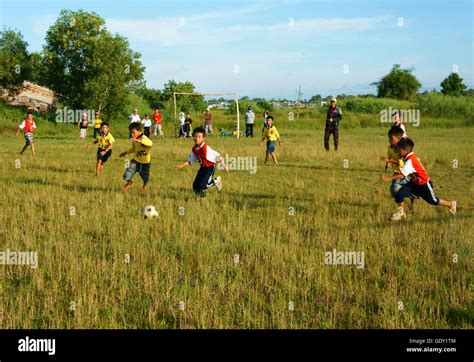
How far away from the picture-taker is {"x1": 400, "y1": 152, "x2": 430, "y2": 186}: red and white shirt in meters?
8.39

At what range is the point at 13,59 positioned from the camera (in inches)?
1950

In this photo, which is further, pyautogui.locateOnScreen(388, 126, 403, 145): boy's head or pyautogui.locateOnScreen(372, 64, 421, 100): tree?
pyautogui.locateOnScreen(372, 64, 421, 100): tree

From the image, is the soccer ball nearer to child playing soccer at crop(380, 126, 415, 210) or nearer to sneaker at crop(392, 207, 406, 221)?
child playing soccer at crop(380, 126, 415, 210)

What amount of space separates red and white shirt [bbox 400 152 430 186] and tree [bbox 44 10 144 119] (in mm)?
34868

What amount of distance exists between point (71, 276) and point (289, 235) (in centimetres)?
332

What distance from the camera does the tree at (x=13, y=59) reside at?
48.9 metres

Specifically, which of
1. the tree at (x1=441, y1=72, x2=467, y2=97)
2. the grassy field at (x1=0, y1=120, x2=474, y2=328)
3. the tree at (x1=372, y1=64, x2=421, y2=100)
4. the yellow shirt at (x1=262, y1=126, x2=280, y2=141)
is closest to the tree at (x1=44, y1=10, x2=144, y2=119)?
the yellow shirt at (x1=262, y1=126, x2=280, y2=141)

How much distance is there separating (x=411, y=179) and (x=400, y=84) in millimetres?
74978

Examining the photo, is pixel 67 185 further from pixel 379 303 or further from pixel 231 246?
pixel 379 303

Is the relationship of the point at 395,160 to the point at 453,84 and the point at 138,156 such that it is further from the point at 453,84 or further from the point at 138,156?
the point at 453,84

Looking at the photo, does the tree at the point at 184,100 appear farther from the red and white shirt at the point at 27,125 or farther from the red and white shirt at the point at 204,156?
the red and white shirt at the point at 204,156

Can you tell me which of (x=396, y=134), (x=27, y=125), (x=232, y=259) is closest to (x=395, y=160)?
(x=396, y=134)

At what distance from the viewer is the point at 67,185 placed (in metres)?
12.2
